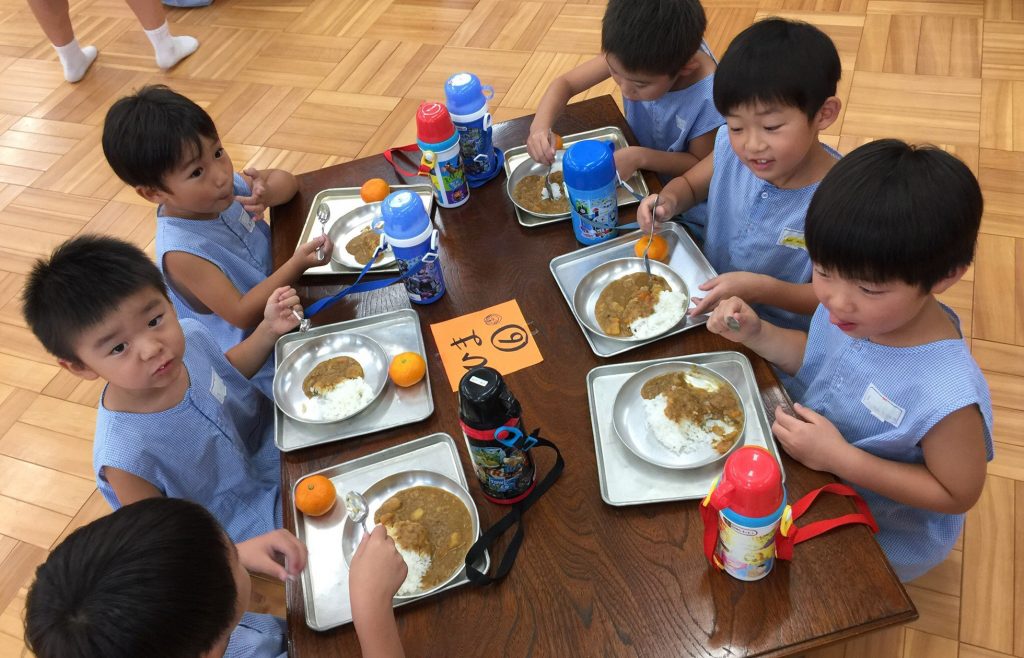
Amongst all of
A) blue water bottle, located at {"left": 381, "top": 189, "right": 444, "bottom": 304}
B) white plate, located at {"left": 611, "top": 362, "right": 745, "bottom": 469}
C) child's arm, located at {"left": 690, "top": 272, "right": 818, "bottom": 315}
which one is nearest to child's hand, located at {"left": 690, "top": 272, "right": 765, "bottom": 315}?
child's arm, located at {"left": 690, "top": 272, "right": 818, "bottom": 315}

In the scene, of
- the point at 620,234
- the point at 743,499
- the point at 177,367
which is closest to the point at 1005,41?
the point at 620,234

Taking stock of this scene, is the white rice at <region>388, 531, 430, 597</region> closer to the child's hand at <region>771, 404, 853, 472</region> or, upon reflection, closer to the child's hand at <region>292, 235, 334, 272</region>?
the child's hand at <region>771, 404, 853, 472</region>

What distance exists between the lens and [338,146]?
9.07ft

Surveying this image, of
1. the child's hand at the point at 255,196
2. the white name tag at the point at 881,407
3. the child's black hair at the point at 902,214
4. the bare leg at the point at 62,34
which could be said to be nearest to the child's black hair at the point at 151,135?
the child's hand at the point at 255,196

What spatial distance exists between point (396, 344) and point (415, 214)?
0.23m

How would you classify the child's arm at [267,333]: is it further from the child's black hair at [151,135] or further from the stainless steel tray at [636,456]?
the stainless steel tray at [636,456]

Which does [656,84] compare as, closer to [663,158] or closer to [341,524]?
[663,158]

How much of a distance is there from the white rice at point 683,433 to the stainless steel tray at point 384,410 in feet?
1.15

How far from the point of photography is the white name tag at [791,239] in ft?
4.33

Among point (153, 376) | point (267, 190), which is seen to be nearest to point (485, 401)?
point (153, 376)

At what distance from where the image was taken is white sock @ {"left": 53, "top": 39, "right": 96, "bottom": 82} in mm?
3293

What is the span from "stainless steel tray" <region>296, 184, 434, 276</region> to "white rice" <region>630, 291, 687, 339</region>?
50 cm

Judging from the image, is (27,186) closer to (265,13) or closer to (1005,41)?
(265,13)

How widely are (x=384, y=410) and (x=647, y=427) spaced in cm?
42
